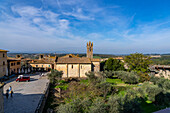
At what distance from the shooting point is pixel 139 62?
36.1 meters

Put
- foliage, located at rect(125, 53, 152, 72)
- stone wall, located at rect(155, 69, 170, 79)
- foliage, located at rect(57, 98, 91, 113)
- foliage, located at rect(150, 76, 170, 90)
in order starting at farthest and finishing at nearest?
stone wall, located at rect(155, 69, 170, 79)
foliage, located at rect(125, 53, 152, 72)
foliage, located at rect(150, 76, 170, 90)
foliage, located at rect(57, 98, 91, 113)

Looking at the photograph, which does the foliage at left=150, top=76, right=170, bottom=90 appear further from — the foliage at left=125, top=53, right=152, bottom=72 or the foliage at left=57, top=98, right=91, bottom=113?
the foliage at left=57, top=98, right=91, bottom=113

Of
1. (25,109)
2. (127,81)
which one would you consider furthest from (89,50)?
(25,109)

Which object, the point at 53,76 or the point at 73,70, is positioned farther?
the point at 73,70

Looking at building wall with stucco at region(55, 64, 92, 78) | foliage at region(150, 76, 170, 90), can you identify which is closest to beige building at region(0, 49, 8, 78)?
building wall with stucco at region(55, 64, 92, 78)

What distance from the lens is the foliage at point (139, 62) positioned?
35044 millimetres

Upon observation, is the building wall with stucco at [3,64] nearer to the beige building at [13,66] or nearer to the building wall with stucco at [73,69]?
the beige building at [13,66]

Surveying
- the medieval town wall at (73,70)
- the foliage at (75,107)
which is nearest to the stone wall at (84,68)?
the medieval town wall at (73,70)

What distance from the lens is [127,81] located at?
92.6 feet

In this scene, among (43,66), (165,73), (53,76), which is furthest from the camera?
(43,66)

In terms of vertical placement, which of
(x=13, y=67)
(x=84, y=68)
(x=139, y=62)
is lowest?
(x=84, y=68)

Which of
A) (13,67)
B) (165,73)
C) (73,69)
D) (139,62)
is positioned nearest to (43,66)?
(13,67)

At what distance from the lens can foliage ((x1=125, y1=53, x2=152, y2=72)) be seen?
35.0m

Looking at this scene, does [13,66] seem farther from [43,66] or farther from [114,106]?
[114,106]
